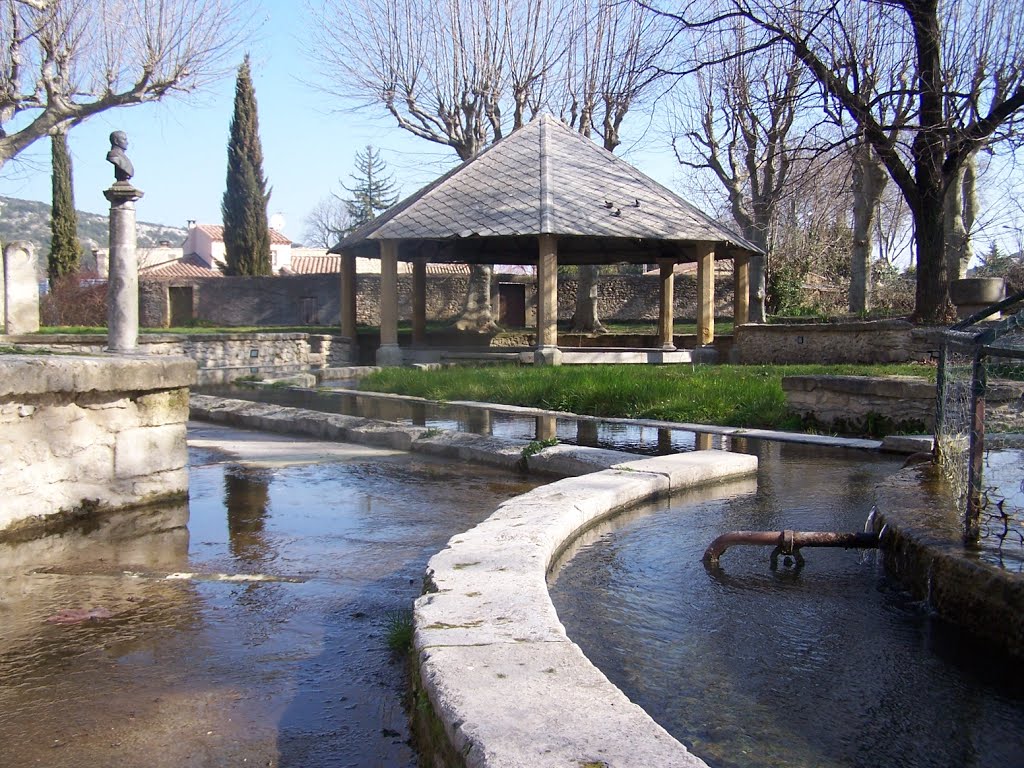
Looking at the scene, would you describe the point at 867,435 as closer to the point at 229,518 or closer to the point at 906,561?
the point at 906,561

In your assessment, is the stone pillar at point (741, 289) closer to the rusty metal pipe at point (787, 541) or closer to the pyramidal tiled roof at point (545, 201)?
the pyramidal tiled roof at point (545, 201)

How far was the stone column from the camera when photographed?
2020cm

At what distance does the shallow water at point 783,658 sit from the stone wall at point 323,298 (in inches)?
1129

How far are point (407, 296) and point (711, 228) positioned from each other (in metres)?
17.0

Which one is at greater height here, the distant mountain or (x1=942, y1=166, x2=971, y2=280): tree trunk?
the distant mountain

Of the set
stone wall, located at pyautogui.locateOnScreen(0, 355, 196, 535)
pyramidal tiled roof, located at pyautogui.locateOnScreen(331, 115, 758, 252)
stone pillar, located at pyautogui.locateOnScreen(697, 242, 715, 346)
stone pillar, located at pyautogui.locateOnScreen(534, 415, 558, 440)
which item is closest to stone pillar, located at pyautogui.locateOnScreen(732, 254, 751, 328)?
pyramidal tiled roof, located at pyautogui.locateOnScreen(331, 115, 758, 252)

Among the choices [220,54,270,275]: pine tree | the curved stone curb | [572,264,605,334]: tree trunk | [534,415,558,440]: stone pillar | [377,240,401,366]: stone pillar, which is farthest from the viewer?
[220,54,270,275]: pine tree

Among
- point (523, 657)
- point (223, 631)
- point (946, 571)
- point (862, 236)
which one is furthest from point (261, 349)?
point (523, 657)

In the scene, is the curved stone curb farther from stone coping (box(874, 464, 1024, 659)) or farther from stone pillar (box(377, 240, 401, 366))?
stone pillar (box(377, 240, 401, 366))

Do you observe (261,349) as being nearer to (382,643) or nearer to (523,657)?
(382,643)

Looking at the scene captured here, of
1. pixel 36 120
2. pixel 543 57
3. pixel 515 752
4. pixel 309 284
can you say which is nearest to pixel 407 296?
pixel 309 284

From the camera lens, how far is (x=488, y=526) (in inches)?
138

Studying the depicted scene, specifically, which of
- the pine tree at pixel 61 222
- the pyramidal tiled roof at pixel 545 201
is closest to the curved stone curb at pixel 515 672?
the pyramidal tiled roof at pixel 545 201

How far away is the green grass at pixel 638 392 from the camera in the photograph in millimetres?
8320
